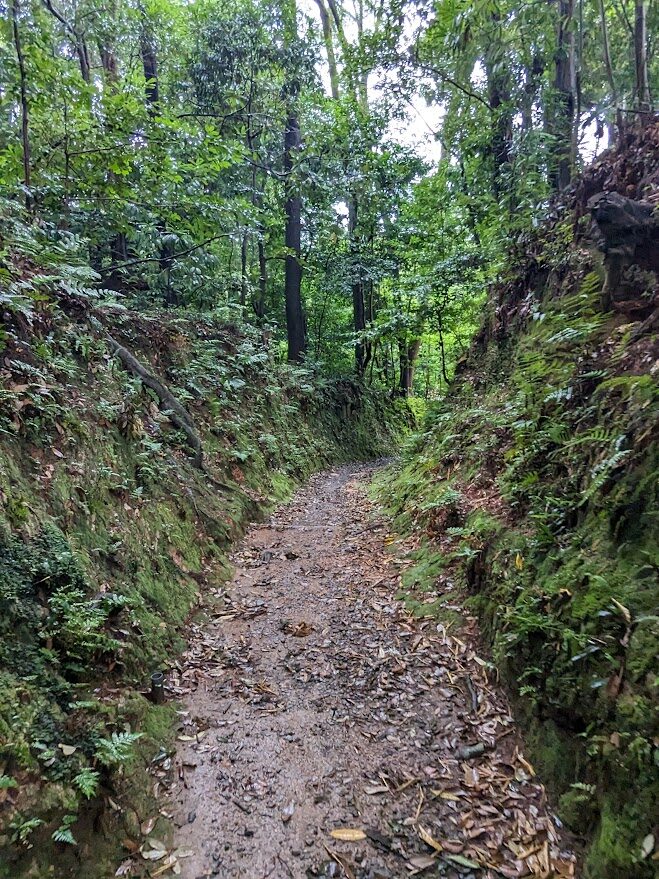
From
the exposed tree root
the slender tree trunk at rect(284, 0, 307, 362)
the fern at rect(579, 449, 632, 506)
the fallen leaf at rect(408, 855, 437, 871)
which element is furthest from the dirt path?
the slender tree trunk at rect(284, 0, 307, 362)

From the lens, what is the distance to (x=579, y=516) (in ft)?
12.5

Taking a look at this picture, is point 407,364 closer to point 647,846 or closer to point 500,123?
point 500,123

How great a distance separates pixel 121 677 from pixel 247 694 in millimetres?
1011

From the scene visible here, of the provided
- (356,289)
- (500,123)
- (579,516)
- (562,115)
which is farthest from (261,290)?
(579,516)

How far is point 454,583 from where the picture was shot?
198 inches

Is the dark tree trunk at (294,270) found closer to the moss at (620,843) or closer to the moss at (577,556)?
the moss at (577,556)

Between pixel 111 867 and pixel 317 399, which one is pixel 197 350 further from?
pixel 111 867

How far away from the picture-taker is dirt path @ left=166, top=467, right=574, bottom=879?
8.59 feet

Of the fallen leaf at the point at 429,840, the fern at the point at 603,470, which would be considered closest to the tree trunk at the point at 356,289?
the fern at the point at 603,470

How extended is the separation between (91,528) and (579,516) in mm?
4170

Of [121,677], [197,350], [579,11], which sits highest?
[579,11]

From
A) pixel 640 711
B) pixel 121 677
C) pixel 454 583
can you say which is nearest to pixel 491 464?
pixel 454 583

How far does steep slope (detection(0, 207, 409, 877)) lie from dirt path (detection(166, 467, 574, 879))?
0.45m

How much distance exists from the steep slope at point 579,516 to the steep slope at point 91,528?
2.58 m
